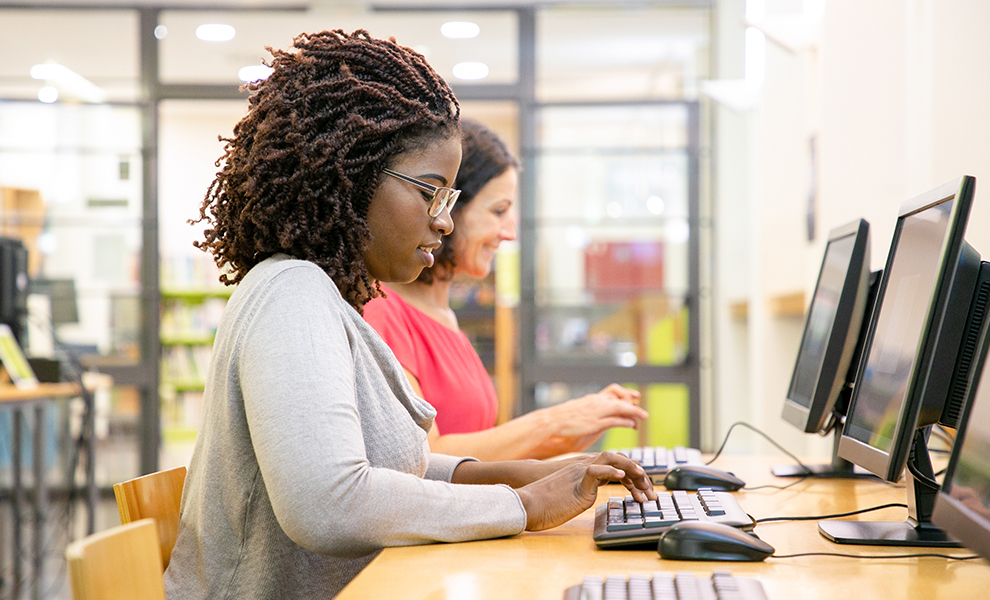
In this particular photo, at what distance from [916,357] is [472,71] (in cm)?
420

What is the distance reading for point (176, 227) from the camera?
697 cm

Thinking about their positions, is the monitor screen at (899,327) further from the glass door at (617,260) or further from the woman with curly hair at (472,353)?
the glass door at (617,260)

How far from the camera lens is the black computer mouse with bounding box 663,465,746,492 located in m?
1.41

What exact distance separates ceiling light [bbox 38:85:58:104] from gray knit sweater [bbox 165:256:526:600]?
461 centimetres

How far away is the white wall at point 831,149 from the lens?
180 centimetres

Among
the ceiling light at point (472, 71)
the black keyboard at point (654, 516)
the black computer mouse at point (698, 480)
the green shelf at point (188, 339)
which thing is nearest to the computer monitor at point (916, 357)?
the black keyboard at point (654, 516)

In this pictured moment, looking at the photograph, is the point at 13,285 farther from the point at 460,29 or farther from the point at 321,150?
the point at 321,150

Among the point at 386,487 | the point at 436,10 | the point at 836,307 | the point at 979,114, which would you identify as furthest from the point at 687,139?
the point at 386,487

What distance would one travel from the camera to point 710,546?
914mm

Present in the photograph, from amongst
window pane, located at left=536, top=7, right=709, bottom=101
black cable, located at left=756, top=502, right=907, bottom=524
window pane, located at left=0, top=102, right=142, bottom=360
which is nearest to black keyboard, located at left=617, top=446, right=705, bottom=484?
black cable, located at left=756, top=502, right=907, bottom=524

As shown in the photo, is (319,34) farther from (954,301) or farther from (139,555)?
(954,301)

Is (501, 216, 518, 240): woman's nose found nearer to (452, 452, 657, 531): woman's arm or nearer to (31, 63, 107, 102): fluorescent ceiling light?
(452, 452, 657, 531): woman's arm

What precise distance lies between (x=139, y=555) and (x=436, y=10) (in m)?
4.44

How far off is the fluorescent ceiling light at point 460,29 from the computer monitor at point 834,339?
3563 millimetres
